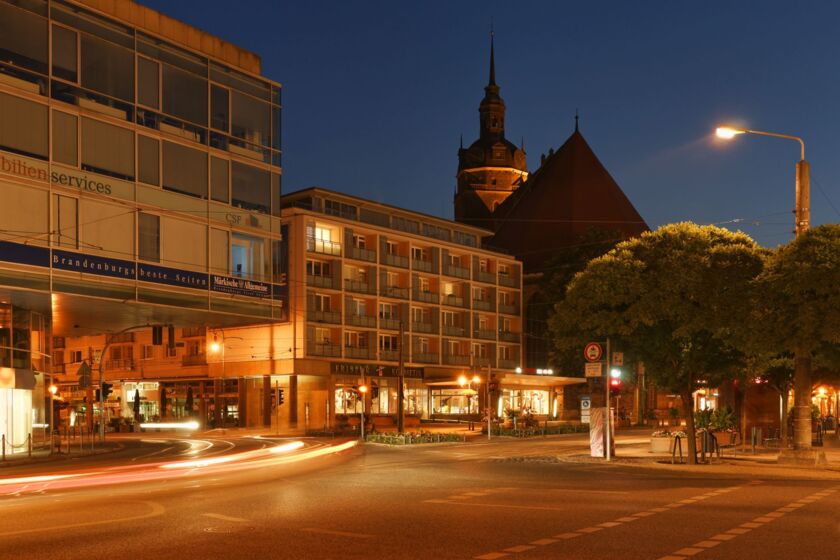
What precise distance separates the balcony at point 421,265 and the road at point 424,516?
5505cm

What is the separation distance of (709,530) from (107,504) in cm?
1014

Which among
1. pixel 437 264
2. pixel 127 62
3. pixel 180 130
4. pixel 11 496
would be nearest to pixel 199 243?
pixel 180 130

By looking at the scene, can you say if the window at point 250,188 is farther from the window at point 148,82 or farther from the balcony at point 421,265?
the balcony at point 421,265

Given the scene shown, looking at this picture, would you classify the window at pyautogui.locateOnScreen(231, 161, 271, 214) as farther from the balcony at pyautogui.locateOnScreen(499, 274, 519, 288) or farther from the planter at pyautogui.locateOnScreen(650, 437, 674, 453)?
the balcony at pyautogui.locateOnScreen(499, 274, 519, 288)

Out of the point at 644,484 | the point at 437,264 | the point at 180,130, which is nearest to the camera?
the point at 644,484

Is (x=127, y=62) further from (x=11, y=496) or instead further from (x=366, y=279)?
(x=366, y=279)

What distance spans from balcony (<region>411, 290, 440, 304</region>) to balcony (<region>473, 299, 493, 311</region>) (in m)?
5.70

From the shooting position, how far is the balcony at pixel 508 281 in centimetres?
9034

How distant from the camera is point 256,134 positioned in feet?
147

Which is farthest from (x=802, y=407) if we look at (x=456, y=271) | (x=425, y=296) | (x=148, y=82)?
(x=456, y=271)

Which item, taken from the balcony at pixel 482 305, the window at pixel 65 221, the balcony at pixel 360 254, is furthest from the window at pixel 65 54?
the balcony at pixel 482 305

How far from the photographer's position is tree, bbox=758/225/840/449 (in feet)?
85.8

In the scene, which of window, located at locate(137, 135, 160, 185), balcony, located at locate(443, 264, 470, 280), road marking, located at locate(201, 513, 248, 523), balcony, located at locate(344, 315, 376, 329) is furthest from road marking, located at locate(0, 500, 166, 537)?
balcony, located at locate(443, 264, 470, 280)

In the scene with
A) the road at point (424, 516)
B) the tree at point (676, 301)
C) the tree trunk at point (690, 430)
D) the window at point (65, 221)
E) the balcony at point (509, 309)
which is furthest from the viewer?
the balcony at point (509, 309)
